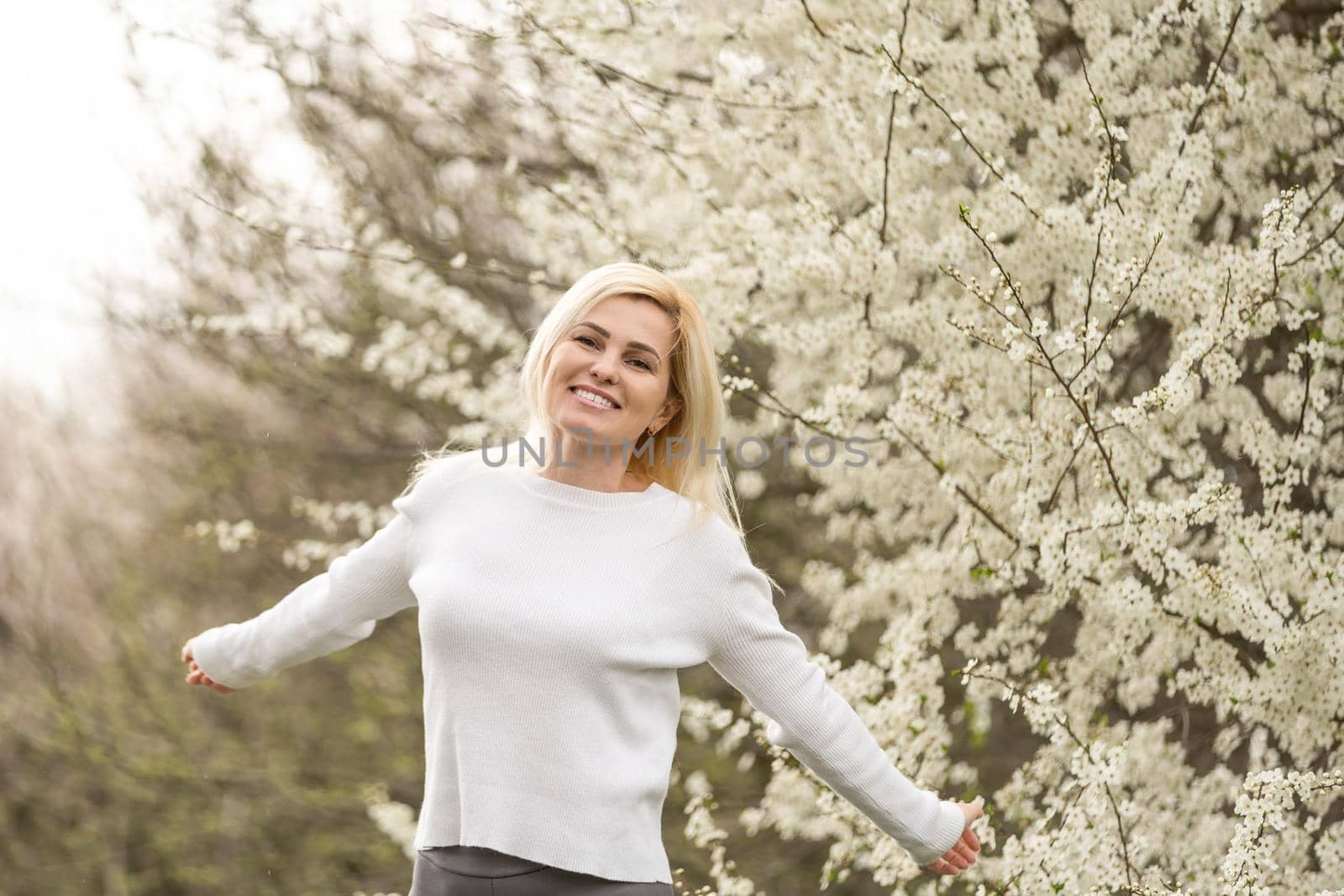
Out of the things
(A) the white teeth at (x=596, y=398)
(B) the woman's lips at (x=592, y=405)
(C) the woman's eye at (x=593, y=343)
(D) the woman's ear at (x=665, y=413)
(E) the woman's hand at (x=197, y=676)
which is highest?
(C) the woman's eye at (x=593, y=343)

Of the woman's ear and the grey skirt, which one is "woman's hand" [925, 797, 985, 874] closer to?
the grey skirt

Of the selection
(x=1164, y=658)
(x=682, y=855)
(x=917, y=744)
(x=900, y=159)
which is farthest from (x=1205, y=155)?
(x=682, y=855)

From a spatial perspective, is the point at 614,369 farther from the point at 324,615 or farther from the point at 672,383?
the point at 324,615

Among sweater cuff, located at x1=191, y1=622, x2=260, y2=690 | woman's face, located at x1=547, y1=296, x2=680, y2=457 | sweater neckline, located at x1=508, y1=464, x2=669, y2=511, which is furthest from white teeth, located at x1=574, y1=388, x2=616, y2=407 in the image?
sweater cuff, located at x1=191, y1=622, x2=260, y2=690

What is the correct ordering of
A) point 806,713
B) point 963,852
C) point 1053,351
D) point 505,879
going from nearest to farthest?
point 505,879
point 806,713
point 963,852
point 1053,351

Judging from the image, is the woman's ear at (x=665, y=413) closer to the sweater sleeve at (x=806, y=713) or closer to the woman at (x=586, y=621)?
the woman at (x=586, y=621)

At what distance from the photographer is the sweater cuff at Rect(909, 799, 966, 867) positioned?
76.4 inches

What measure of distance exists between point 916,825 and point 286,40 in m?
4.07

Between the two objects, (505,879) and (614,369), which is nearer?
(505,879)

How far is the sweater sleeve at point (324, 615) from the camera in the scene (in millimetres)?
1946

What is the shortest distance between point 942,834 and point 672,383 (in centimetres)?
81

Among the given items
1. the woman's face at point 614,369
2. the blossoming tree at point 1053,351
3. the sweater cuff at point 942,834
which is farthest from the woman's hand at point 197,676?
the blossoming tree at point 1053,351

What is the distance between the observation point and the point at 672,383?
6.67 ft

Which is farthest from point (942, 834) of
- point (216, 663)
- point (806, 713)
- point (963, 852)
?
point (216, 663)
